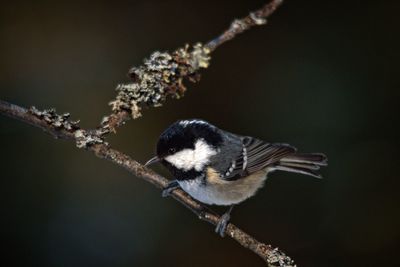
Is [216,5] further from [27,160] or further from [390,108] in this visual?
[27,160]

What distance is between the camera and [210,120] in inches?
106

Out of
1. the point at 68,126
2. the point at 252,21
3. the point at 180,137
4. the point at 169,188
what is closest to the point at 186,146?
the point at 180,137

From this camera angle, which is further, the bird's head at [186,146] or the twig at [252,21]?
the bird's head at [186,146]

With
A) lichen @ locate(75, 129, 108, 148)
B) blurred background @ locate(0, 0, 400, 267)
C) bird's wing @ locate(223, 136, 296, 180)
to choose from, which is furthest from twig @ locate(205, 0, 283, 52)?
blurred background @ locate(0, 0, 400, 267)

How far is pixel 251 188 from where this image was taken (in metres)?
2.25

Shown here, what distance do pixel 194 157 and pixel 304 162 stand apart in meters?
0.55

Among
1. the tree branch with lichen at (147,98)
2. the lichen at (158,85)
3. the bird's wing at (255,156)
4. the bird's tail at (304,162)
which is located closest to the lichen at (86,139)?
the tree branch with lichen at (147,98)

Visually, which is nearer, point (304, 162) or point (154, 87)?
point (154, 87)

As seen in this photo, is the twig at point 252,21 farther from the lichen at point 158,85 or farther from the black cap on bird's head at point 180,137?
the black cap on bird's head at point 180,137

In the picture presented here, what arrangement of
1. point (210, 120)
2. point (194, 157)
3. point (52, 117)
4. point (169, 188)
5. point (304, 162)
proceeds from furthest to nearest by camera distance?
1. point (210, 120)
2. point (304, 162)
3. point (194, 157)
4. point (169, 188)
5. point (52, 117)

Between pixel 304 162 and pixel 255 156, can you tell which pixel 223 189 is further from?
pixel 304 162

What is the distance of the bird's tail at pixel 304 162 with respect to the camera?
214cm

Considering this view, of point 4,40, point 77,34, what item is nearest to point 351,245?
point 77,34

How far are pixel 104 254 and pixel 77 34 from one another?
1236 mm
